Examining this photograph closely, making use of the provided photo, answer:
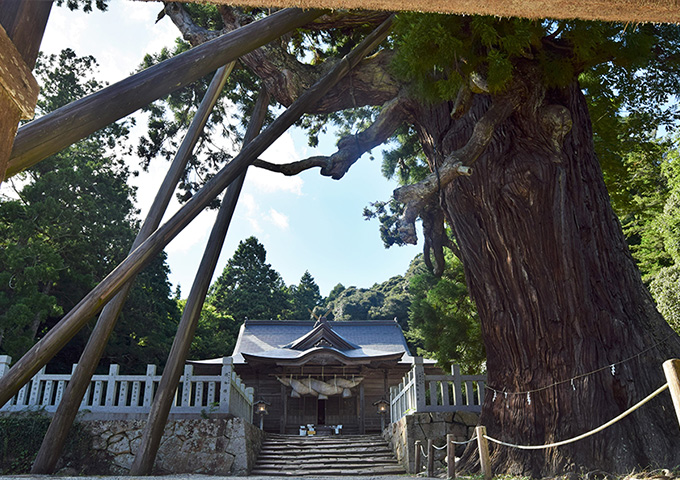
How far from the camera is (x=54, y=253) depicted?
12.0m

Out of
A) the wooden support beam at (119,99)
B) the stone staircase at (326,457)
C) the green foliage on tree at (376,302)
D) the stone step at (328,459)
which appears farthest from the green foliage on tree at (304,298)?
the wooden support beam at (119,99)

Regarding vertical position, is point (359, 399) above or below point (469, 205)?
below

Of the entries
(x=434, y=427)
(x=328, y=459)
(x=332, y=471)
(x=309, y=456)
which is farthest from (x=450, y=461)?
(x=309, y=456)

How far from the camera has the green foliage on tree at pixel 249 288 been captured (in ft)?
95.0

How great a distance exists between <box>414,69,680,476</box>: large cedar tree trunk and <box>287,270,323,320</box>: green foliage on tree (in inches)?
1043

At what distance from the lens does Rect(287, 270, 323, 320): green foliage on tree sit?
33.6 meters

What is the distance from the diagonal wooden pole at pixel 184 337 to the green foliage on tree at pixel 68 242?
463 centimetres

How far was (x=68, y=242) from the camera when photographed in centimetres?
1386

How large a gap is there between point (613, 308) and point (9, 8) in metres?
5.37

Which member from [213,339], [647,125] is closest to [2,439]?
[647,125]

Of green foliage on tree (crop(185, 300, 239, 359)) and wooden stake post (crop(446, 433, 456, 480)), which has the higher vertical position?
green foliage on tree (crop(185, 300, 239, 359))

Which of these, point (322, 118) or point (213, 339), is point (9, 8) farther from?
point (213, 339)

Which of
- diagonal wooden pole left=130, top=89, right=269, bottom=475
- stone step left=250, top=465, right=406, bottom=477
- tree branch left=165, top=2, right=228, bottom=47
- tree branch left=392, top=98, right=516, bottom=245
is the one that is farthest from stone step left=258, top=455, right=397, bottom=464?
tree branch left=165, top=2, right=228, bottom=47

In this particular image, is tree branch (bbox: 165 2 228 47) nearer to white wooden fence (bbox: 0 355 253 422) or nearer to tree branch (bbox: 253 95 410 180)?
tree branch (bbox: 253 95 410 180)
